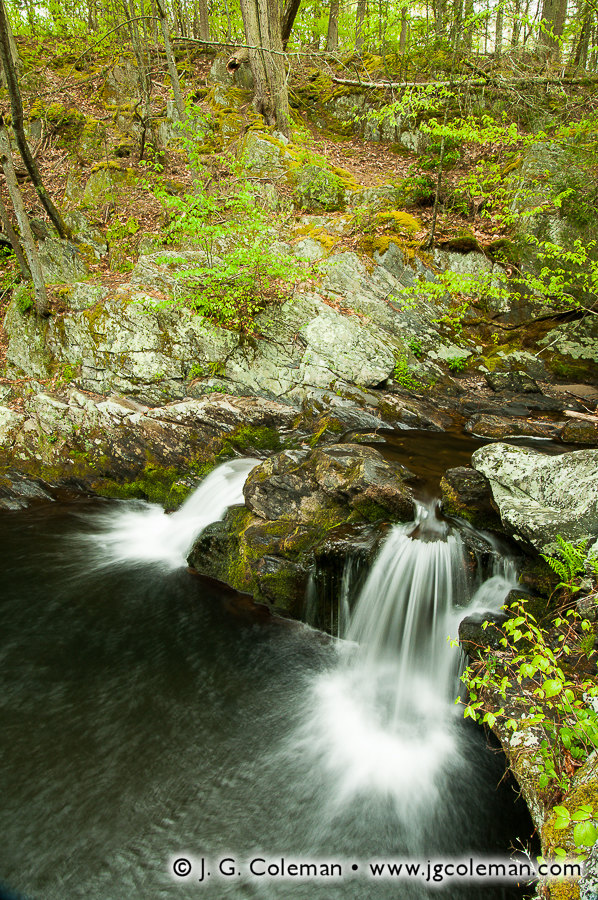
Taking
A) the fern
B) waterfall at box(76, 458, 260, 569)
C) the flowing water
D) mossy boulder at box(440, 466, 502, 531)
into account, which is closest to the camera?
the flowing water

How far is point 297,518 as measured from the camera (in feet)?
19.1

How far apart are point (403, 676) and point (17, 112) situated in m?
11.3

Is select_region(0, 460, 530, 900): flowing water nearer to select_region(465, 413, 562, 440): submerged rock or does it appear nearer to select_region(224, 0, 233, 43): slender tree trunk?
select_region(465, 413, 562, 440): submerged rock

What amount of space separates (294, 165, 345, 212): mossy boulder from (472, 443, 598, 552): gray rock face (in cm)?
913

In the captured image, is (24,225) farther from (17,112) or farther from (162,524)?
(162,524)

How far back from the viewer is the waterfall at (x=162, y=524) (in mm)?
6816

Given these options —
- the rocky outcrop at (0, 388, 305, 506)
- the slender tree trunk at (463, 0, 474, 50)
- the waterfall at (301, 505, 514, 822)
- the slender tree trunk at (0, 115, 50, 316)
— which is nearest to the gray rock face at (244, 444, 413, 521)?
the waterfall at (301, 505, 514, 822)

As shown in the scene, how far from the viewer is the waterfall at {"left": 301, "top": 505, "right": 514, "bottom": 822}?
13.0ft

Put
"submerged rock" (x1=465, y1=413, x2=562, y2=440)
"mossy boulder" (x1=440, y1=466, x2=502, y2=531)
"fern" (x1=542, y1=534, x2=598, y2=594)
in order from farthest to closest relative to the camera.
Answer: "submerged rock" (x1=465, y1=413, x2=562, y2=440) < "mossy boulder" (x1=440, y1=466, x2=502, y2=531) < "fern" (x1=542, y1=534, x2=598, y2=594)

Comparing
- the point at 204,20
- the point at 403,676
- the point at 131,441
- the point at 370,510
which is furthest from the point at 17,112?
the point at 204,20

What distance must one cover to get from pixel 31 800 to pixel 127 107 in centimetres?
1621

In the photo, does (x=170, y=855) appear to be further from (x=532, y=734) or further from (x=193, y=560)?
(x=193, y=560)

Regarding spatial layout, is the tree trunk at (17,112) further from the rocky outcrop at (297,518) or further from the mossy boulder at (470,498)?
the mossy boulder at (470,498)

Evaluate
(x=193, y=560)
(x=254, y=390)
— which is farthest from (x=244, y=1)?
(x=193, y=560)
